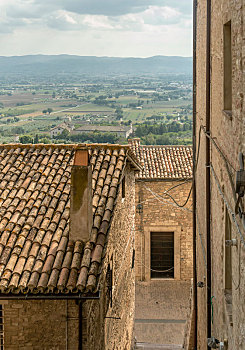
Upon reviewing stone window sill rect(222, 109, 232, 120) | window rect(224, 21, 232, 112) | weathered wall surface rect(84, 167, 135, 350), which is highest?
window rect(224, 21, 232, 112)

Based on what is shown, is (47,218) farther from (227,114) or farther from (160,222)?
(160,222)

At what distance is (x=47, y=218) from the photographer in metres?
8.62

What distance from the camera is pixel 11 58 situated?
541 ft

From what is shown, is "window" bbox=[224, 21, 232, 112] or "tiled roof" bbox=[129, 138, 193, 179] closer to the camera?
"window" bbox=[224, 21, 232, 112]

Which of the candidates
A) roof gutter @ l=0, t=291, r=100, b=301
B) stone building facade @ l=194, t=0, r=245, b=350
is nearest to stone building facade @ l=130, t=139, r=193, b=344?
stone building facade @ l=194, t=0, r=245, b=350

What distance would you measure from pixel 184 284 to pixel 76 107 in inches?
2127

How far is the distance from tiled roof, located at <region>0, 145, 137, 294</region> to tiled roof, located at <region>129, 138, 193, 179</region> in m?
9.41

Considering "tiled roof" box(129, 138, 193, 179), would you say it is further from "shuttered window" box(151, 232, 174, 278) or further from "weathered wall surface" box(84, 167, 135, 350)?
"weathered wall surface" box(84, 167, 135, 350)

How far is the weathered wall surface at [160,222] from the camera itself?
20484 mm

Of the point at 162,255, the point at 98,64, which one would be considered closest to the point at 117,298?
the point at 162,255

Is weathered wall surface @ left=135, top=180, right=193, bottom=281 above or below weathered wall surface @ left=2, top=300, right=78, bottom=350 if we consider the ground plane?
below

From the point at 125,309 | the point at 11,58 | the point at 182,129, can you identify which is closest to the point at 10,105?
the point at 182,129

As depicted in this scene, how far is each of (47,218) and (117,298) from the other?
362 centimetres

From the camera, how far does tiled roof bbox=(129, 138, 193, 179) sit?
20500mm
